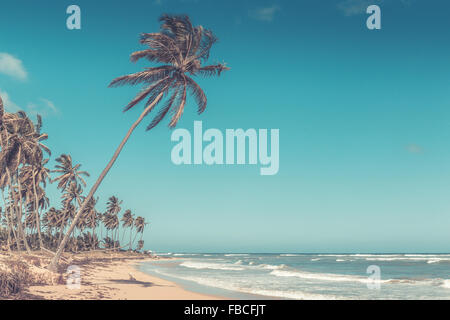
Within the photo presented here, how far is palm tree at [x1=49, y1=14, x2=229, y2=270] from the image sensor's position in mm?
19484

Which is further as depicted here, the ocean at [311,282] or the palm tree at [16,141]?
the palm tree at [16,141]

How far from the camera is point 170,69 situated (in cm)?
2045

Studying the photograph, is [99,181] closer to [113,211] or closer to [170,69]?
[170,69]

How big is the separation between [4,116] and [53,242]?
33890 mm

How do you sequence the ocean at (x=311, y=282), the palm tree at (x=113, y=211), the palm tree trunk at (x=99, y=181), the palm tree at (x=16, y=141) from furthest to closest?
the palm tree at (x=113, y=211) < the palm tree at (x=16, y=141) < the ocean at (x=311, y=282) < the palm tree trunk at (x=99, y=181)

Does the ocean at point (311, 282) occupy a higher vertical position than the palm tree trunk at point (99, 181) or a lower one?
lower

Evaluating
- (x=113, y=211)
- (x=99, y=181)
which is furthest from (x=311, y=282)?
(x=113, y=211)

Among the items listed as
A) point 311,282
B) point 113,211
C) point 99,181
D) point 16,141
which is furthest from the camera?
point 113,211

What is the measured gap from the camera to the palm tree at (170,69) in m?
19.5

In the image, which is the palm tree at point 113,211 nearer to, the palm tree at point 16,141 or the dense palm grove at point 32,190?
the dense palm grove at point 32,190

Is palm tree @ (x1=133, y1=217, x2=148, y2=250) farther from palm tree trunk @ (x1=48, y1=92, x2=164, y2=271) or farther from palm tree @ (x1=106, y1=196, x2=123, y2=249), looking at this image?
palm tree trunk @ (x1=48, y1=92, x2=164, y2=271)

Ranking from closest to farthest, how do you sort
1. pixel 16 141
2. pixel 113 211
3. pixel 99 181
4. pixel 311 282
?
pixel 99 181 → pixel 311 282 → pixel 16 141 → pixel 113 211

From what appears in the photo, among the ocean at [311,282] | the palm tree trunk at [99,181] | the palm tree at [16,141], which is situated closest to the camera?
the palm tree trunk at [99,181]

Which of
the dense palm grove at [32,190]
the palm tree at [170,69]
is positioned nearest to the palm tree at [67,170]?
the dense palm grove at [32,190]
